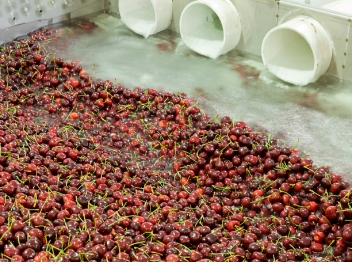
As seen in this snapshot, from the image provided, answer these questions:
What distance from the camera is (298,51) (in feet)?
17.5

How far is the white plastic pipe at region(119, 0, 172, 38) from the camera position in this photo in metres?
6.02

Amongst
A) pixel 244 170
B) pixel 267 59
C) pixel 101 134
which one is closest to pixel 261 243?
pixel 244 170

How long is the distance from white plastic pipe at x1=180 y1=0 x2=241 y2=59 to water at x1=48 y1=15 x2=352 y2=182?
→ 5.0 inches

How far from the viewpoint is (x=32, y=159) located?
13.3 ft

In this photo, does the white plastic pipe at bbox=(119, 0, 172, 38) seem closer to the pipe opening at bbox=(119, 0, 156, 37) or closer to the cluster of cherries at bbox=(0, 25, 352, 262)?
the pipe opening at bbox=(119, 0, 156, 37)

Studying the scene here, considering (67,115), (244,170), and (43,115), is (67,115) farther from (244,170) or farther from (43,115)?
(244,170)

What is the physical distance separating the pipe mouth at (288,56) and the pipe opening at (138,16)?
165 centimetres

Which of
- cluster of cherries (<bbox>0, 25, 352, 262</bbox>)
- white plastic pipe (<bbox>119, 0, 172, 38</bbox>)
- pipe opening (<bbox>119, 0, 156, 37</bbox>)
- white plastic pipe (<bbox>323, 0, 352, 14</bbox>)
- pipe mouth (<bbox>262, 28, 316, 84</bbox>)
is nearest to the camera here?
cluster of cherries (<bbox>0, 25, 352, 262</bbox>)

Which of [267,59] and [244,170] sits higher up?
[267,59]

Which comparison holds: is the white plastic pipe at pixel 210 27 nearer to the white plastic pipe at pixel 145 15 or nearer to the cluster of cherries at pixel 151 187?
the white plastic pipe at pixel 145 15

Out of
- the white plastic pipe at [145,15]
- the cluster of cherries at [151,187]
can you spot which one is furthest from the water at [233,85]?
the cluster of cherries at [151,187]

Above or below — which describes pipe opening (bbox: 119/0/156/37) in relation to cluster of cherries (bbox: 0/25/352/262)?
above

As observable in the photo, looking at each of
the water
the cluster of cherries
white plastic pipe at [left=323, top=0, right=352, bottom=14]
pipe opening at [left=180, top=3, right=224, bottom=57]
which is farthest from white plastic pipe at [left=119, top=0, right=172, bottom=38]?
white plastic pipe at [left=323, top=0, right=352, bottom=14]

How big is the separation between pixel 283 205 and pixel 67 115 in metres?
2.34
